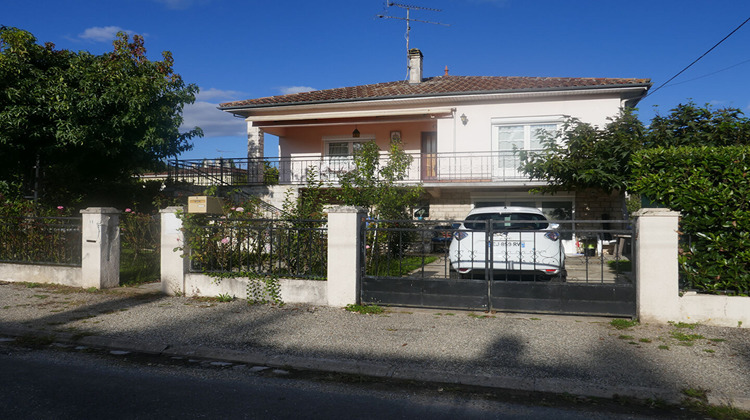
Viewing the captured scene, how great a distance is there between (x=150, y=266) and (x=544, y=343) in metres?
8.24

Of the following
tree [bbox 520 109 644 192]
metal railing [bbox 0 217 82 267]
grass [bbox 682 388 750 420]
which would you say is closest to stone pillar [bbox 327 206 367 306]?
grass [bbox 682 388 750 420]

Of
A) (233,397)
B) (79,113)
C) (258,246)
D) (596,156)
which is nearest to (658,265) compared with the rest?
(596,156)

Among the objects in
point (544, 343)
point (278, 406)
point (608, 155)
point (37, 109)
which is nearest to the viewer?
point (278, 406)

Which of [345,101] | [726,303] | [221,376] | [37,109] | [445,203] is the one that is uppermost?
[345,101]

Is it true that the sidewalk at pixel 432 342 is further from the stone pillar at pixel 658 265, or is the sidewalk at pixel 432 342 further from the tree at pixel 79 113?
the tree at pixel 79 113

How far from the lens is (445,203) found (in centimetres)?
1723

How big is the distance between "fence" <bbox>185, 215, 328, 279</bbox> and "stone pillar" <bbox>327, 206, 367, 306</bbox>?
11.4 inches

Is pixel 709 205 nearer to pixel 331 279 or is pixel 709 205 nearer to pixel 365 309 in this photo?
pixel 365 309

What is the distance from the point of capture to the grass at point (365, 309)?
7.75 meters

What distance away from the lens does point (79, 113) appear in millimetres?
12070

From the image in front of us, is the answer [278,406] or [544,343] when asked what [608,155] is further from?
[278,406]

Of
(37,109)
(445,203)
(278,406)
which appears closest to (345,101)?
(445,203)

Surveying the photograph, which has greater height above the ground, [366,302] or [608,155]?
[608,155]

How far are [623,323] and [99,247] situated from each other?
342 inches
